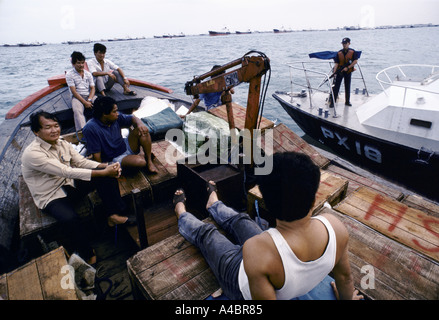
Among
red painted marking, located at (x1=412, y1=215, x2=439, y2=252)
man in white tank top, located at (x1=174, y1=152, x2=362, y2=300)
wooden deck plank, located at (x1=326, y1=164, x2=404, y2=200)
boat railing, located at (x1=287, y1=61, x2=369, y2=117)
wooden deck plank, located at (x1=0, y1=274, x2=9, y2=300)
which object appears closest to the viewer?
man in white tank top, located at (x1=174, y1=152, x2=362, y2=300)

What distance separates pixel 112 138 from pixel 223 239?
2782 millimetres

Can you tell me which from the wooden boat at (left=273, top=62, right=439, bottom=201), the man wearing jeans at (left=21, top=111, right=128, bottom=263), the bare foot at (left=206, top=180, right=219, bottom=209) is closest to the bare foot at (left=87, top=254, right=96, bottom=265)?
the man wearing jeans at (left=21, top=111, right=128, bottom=263)

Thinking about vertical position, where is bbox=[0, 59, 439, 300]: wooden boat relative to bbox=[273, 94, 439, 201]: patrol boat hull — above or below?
above

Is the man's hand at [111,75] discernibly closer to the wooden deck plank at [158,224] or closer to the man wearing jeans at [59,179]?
the man wearing jeans at [59,179]

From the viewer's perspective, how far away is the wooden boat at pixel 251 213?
2312mm

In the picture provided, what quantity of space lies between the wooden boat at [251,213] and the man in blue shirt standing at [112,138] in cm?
34

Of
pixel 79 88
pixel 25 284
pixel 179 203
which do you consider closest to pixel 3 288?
pixel 25 284

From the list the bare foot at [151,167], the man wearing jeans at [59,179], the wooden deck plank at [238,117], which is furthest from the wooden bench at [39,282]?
the wooden deck plank at [238,117]

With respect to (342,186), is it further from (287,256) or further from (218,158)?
(287,256)

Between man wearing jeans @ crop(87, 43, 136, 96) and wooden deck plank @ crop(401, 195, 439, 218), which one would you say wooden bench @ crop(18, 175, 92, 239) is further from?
wooden deck plank @ crop(401, 195, 439, 218)

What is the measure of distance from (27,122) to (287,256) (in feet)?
25.1

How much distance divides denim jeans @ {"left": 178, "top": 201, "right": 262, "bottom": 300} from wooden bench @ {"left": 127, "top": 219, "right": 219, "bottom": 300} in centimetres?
11

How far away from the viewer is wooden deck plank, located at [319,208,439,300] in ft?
7.27

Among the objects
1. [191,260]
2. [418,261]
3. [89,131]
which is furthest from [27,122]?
[418,261]
